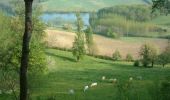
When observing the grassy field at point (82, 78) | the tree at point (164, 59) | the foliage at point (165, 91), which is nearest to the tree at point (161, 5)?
the foliage at point (165, 91)

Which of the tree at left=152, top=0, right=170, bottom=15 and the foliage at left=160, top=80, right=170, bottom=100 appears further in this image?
the tree at left=152, top=0, right=170, bottom=15

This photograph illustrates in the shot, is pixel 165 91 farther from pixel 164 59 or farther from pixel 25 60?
pixel 164 59

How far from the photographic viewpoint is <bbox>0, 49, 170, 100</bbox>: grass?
38.5 meters

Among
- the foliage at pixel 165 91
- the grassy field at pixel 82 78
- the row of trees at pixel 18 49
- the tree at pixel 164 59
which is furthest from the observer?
the tree at pixel 164 59

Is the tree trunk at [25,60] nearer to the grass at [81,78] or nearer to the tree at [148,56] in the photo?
the grass at [81,78]

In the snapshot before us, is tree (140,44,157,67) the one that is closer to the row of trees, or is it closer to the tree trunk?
the row of trees

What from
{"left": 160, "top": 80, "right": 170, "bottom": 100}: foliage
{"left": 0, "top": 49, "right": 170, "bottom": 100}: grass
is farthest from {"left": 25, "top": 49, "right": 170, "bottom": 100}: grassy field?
{"left": 160, "top": 80, "right": 170, "bottom": 100}: foliage

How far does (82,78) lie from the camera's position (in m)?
63.3

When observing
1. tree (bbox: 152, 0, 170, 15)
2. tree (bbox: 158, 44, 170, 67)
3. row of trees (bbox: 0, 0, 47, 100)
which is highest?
tree (bbox: 152, 0, 170, 15)

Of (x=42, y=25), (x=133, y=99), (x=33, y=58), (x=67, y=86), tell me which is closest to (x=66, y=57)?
(x=42, y=25)

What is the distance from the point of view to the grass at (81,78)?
38500 mm

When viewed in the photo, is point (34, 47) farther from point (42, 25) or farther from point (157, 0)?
point (42, 25)

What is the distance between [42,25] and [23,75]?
217 ft

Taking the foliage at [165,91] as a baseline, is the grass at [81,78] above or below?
below
